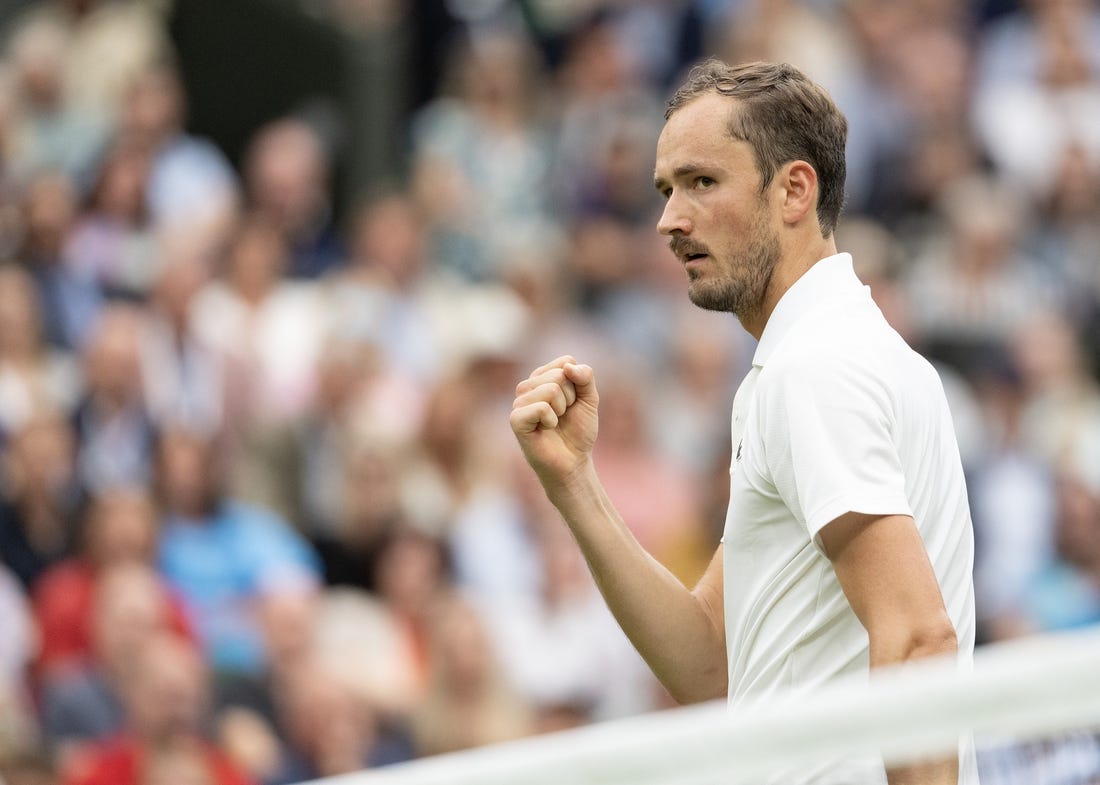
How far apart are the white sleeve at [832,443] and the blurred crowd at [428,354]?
3.92 m

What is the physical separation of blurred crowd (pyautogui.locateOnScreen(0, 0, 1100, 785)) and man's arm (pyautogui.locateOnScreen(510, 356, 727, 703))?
10.8 ft

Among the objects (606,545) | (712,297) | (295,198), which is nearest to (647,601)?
(606,545)

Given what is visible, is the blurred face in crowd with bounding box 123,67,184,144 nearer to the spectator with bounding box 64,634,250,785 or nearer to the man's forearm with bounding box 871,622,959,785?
the spectator with bounding box 64,634,250,785

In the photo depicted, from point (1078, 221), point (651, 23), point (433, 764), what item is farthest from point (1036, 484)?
point (433, 764)

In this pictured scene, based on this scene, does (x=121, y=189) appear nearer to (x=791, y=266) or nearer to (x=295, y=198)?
(x=295, y=198)

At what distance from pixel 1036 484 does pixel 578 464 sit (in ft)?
18.8

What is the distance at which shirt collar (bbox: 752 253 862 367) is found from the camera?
3055 mm

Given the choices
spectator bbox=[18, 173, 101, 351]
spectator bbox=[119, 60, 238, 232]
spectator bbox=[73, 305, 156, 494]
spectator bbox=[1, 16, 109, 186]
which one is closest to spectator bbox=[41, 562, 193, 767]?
spectator bbox=[73, 305, 156, 494]

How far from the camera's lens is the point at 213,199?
8.78 meters

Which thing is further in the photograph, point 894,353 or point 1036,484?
point 1036,484

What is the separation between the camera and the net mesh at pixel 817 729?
2.18m

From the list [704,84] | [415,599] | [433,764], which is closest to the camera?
[433,764]

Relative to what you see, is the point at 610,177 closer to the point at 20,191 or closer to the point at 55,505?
the point at 20,191

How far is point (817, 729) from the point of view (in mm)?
2209
